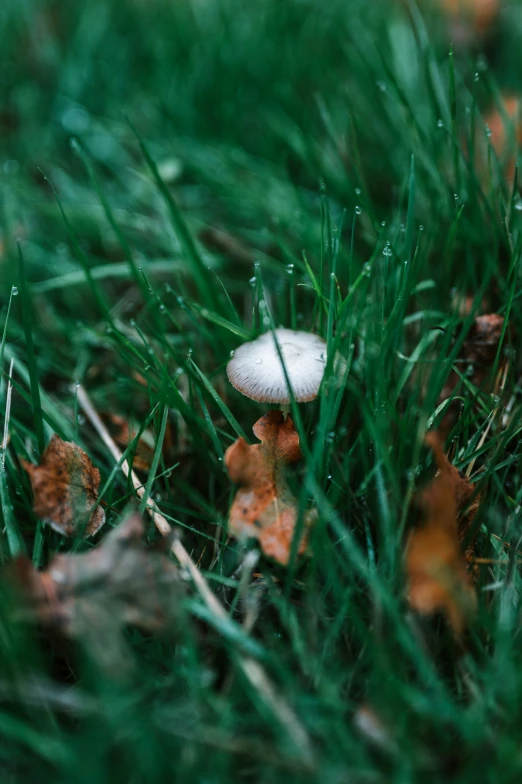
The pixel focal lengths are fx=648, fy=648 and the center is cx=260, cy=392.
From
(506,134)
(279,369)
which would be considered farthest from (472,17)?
(279,369)

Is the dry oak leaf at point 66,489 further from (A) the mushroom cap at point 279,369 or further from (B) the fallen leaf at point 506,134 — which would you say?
(B) the fallen leaf at point 506,134

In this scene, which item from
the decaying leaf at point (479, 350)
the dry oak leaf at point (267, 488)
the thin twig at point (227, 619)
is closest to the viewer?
the thin twig at point (227, 619)

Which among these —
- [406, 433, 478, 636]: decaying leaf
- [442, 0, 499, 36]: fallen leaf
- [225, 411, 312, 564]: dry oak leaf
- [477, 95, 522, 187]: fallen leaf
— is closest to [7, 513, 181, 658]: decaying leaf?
[225, 411, 312, 564]: dry oak leaf

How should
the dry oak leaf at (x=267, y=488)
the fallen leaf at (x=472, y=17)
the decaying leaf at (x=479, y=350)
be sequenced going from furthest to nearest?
1. the fallen leaf at (x=472, y=17)
2. the decaying leaf at (x=479, y=350)
3. the dry oak leaf at (x=267, y=488)

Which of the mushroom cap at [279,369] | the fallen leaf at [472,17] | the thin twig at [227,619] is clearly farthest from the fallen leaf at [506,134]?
the thin twig at [227,619]

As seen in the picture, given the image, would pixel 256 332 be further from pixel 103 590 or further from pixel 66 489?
pixel 103 590

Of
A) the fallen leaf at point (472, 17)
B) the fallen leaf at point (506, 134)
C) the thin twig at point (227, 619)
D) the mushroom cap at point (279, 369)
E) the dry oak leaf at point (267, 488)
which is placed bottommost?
the thin twig at point (227, 619)

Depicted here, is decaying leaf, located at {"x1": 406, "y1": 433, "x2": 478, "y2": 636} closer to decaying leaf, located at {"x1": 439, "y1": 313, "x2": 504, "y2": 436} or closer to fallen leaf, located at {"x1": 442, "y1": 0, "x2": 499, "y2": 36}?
decaying leaf, located at {"x1": 439, "y1": 313, "x2": 504, "y2": 436}
